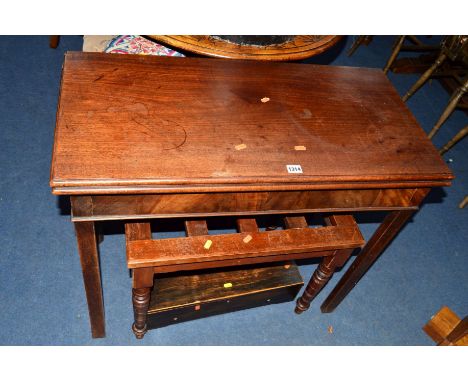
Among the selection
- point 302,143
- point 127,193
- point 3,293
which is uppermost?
point 302,143

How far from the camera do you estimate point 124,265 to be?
6.00 ft

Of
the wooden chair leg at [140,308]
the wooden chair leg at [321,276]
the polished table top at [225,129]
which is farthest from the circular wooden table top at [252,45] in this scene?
the wooden chair leg at [140,308]

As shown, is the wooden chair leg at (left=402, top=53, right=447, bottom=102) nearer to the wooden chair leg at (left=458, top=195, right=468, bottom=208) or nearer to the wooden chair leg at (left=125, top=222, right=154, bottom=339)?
the wooden chair leg at (left=458, top=195, right=468, bottom=208)

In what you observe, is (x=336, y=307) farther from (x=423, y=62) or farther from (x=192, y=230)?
(x=423, y=62)

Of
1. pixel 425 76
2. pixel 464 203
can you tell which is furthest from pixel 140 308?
pixel 425 76

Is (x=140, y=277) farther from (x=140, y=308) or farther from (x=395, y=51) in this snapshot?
(x=395, y=51)

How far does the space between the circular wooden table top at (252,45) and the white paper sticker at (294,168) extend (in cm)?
57

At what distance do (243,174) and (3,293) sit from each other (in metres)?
1.13

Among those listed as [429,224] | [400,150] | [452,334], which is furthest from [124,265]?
[429,224]

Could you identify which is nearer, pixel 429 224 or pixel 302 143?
pixel 302 143

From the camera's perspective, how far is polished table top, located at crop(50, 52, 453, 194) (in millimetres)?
1057

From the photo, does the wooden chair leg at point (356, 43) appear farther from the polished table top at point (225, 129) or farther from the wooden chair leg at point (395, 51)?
the polished table top at point (225, 129)

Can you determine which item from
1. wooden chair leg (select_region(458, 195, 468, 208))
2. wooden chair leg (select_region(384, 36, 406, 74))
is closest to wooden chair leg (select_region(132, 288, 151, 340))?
wooden chair leg (select_region(458, 195, 468, 208))

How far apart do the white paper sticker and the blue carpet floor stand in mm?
844
